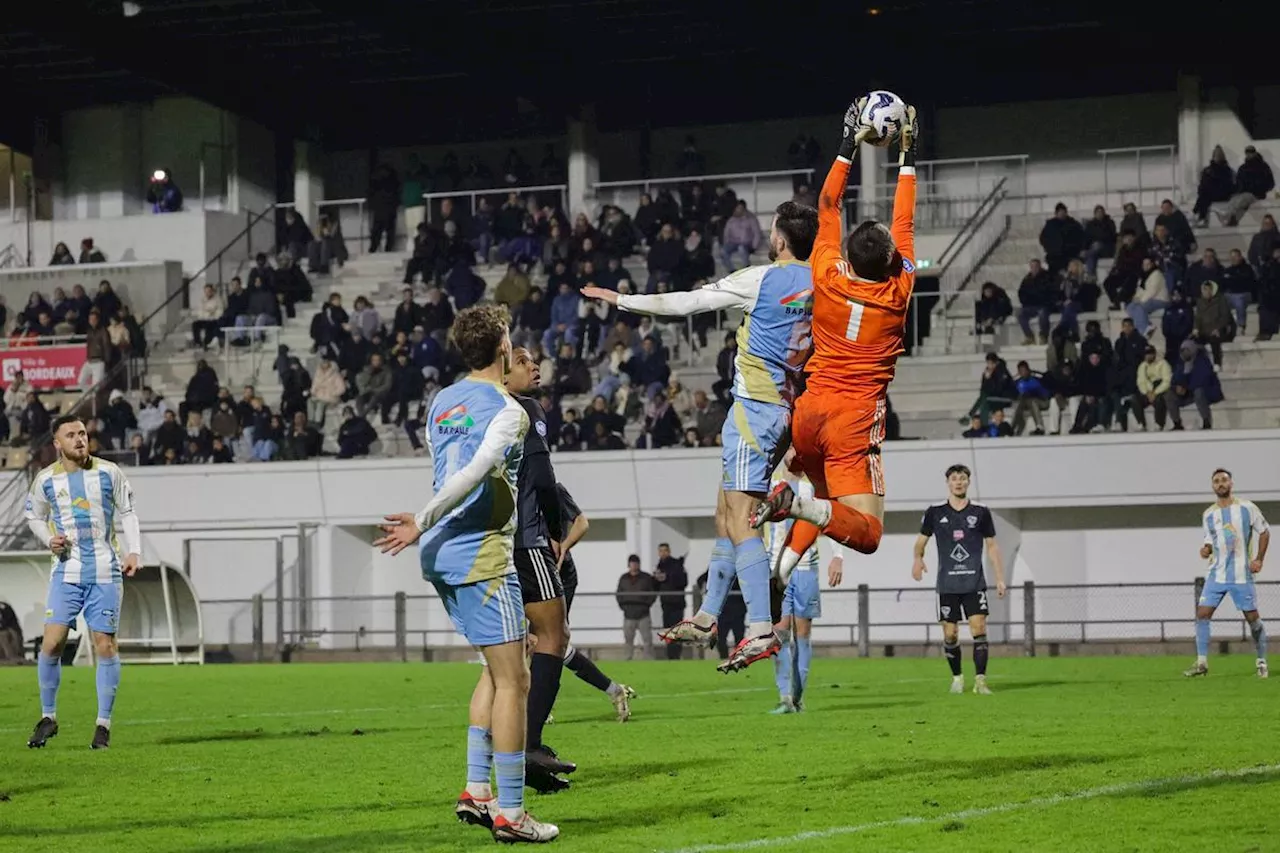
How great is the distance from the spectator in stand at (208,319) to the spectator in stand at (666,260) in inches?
372

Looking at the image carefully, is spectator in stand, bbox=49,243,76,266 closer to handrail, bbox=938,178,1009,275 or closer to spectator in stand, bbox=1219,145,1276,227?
handrail, bbox=938,178,1009,275

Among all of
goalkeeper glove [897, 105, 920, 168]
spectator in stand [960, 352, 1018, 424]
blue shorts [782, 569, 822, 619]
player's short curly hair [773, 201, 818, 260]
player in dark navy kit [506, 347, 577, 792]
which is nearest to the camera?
player in dark navy kit [506, 347, 577, 792]

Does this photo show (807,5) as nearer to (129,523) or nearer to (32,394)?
(32,394)

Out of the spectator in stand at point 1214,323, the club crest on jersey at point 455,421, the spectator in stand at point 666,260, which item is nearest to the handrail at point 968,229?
the spectator in stand at point 666,260

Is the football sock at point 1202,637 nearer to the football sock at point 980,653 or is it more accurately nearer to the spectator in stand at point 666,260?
the football sock at point 980,653

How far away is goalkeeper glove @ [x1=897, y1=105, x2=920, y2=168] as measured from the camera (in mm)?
10648

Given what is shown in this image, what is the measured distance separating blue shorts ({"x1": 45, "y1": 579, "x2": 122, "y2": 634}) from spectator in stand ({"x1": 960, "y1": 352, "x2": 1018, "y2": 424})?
19.3 m

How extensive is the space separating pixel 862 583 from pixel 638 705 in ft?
48.2

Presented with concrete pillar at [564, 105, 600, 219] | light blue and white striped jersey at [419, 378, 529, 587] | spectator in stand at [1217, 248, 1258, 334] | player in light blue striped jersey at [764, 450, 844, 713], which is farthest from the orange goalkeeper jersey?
concrete pillar at [564, 105, 600, 219]

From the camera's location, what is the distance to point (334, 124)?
47.5m

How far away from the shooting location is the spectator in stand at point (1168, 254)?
3384 centimetres

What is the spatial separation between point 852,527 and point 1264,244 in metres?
25.4

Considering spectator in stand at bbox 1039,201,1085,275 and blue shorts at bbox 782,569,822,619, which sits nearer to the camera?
blue shorts at bbox 782,569,822,619

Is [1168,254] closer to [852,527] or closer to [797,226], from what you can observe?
[797,226]
